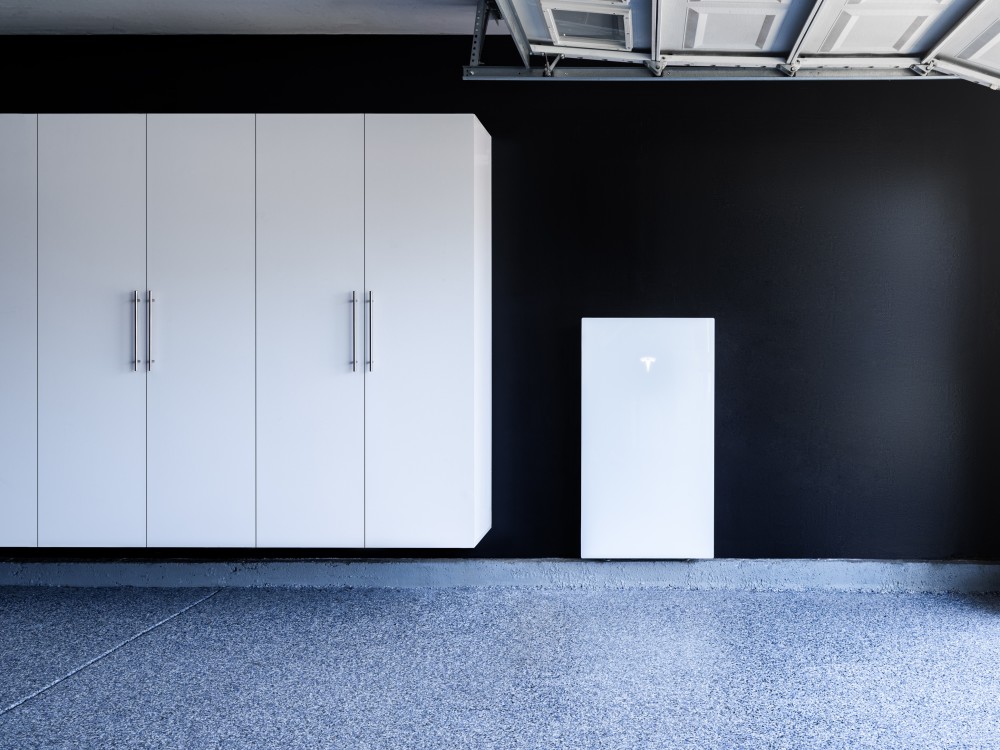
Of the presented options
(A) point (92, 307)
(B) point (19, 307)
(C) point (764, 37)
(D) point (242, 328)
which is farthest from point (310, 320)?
(C) point (764, 37)

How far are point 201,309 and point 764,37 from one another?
258 cm

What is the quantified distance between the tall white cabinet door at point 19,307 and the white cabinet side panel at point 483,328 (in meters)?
1.97

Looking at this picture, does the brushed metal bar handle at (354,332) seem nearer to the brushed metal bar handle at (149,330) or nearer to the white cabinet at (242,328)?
the white cabinet at (242,328)

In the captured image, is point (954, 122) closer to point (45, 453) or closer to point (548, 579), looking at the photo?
point (548, 579)

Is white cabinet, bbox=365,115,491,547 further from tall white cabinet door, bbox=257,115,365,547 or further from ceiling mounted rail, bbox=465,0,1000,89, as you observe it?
ceiling mounted rail, bbox=465,0,1000,89

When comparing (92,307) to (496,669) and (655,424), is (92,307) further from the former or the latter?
(655,424)

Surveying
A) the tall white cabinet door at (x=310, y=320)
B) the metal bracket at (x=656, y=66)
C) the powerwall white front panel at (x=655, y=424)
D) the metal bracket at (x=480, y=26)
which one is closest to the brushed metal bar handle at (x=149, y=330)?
the tall white cabinet door at (x=310, y=320)

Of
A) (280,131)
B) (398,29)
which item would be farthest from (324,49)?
(280,131)

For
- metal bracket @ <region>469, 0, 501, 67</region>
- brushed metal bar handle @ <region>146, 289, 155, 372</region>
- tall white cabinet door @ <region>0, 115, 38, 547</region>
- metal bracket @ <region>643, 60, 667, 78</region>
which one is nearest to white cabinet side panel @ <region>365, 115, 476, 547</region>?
metal bracket @ <region>469, 0, 501, 67</region>

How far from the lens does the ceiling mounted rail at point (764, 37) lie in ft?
8.78

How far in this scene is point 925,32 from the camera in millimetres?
2793

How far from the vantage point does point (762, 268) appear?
387 centimetres

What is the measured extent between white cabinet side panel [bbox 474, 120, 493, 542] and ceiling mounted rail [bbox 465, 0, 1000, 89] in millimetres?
435

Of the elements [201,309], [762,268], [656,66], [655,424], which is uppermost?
[656,66]
